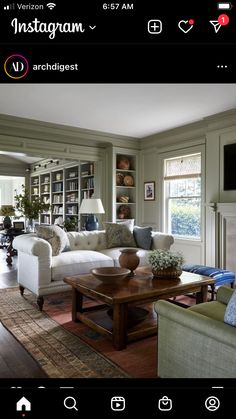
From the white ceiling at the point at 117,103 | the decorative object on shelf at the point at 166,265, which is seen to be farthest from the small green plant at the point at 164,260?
the white ceiling at the point at 117,103

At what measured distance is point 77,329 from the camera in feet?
7.94

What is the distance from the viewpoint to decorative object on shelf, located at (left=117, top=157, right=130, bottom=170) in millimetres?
5551

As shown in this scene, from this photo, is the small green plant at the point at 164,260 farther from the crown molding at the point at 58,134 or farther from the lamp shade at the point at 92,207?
the crown molding at the point at 58,134

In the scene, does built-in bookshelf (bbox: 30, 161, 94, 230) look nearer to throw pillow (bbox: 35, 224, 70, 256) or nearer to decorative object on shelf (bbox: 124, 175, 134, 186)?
decorative object on shelf (bbox: 124, 175, 134, 186)

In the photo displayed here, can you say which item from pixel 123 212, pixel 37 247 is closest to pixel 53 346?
pixel 37 247
